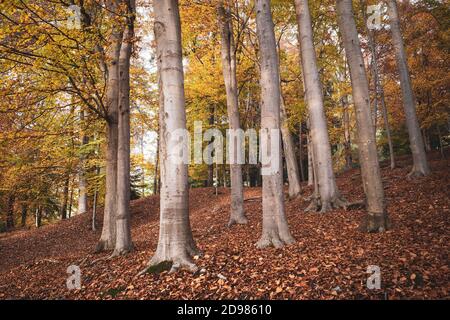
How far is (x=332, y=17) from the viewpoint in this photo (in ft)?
41.3

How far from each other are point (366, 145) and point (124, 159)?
579 cm

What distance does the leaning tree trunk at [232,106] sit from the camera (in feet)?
28.4

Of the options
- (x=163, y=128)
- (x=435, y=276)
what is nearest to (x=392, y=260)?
(x=435, y=276)

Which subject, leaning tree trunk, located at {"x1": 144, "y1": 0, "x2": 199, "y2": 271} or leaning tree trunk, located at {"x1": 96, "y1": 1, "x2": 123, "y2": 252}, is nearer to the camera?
leaning tree trunk, located at {"x1": 144, "y1": 0, "x2": 199, "y2": 271}

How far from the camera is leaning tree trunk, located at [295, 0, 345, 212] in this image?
8180mm

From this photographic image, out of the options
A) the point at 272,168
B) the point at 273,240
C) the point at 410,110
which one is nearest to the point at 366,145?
the point at 272,168

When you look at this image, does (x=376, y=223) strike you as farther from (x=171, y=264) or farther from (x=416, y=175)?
(x=416, y=175)

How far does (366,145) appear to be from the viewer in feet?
18.3

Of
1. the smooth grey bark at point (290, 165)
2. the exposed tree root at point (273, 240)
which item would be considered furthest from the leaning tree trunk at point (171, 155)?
the smooth grey bark at point (290, 165)

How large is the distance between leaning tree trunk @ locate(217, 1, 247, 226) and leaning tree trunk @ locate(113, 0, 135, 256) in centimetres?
320

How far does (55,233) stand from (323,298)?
44.2 ft

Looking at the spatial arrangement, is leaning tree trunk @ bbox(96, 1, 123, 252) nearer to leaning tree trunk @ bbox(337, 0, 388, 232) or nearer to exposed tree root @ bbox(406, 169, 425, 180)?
leaning tree trunk @ bbox(337, 0, 388, 232)

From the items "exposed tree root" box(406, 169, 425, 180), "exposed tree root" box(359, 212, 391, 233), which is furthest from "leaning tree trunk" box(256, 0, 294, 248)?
"exposed tree root" box(406, 169, 425, 180)

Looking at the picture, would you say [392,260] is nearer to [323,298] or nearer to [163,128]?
[323,298]
